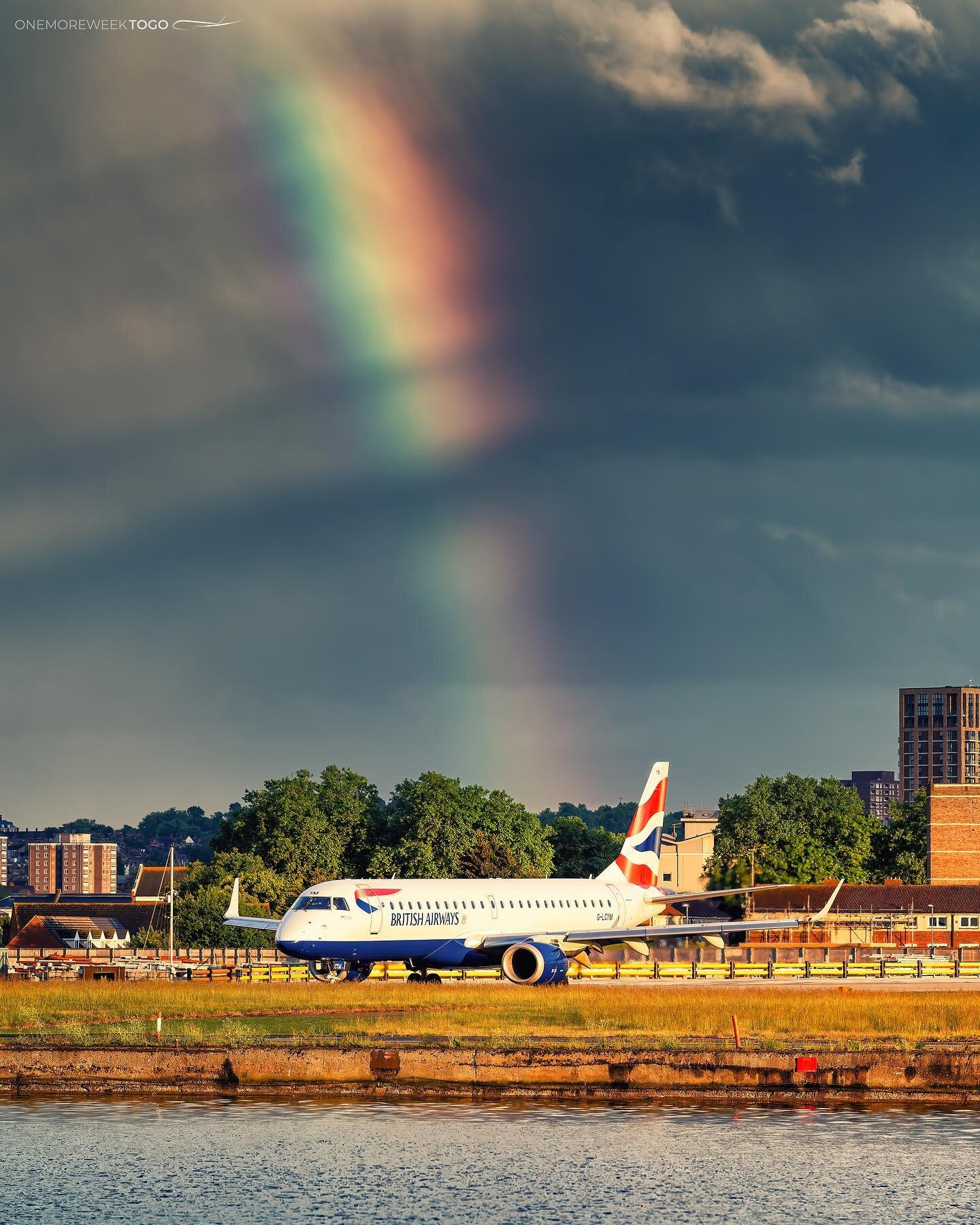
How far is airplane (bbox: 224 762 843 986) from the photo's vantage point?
65438mm

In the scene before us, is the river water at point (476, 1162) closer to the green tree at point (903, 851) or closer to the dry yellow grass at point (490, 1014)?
the dry yellow grass at point (490, 1014)

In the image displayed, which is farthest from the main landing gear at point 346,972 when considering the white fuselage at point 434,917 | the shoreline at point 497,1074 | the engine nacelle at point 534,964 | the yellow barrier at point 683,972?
the shoreline at point 497,1074

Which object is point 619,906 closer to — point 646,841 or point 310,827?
point 646,841

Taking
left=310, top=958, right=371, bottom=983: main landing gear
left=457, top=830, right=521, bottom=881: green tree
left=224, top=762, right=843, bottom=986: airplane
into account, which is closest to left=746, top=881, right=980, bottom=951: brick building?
left=457, top=830, right=521, bottom=881: green tree

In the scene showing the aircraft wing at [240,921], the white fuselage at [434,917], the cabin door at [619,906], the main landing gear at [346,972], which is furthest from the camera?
the cabin door at [619,906]

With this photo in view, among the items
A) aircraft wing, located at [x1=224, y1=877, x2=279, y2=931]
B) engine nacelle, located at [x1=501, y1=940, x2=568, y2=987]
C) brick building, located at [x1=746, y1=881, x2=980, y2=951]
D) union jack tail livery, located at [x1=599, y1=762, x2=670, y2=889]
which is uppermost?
union jack tail livery, located at [x1=599, y1=762, x2=670, y2=889]

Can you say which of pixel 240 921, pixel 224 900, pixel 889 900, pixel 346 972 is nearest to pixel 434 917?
pixel 346 972

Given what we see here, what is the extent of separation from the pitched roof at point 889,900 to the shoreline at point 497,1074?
102395 millimetres

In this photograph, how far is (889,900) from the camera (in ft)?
466

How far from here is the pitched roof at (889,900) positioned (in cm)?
13988

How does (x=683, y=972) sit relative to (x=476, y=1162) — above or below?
below

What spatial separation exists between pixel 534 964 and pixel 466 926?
444 centimetres

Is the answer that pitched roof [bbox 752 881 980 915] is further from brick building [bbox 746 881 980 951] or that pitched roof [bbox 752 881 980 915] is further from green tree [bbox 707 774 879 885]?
green tree [bbox 707 774 879 885]

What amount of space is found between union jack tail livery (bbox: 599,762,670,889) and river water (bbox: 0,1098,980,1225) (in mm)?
52950
